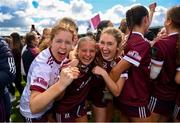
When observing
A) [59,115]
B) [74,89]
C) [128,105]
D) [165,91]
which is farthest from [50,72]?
[165,91]

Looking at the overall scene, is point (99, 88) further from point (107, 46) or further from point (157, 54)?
point (157, 54)

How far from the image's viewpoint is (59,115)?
353 cm

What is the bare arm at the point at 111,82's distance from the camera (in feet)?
10.7

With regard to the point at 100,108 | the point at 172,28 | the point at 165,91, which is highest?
the point at 172,28

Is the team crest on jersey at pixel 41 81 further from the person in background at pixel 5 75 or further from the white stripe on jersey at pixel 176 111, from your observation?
the white stripe on jersey at pixel 176 111

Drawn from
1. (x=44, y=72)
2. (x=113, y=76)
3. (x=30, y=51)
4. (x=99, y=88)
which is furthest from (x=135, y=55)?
(x=30, y=51)

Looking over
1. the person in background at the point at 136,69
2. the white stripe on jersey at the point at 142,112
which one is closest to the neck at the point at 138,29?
the person in background at the point at 136,69

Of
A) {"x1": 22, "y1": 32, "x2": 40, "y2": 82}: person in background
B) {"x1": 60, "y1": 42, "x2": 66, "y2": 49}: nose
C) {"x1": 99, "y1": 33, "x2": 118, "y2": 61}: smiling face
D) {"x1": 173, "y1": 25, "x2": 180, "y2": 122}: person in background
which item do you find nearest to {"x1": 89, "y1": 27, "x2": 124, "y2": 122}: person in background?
{"x1": 99, "y1": 33, "x2": 118, "y2": 61}: smiling face

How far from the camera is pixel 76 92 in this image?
134 inches

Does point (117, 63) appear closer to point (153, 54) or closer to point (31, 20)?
point (153, 54)

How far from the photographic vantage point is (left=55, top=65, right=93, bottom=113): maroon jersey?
3379mm

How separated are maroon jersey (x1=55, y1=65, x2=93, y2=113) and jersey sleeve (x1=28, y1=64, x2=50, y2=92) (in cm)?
48

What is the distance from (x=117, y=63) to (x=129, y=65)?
139mm

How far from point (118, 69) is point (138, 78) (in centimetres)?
28
